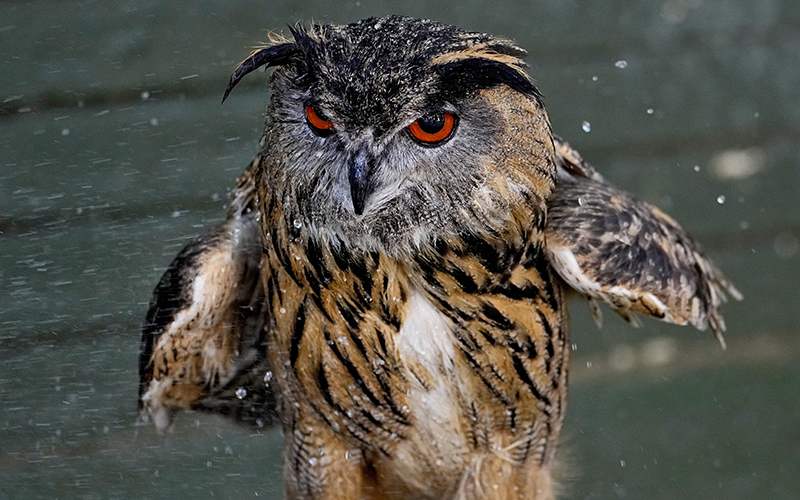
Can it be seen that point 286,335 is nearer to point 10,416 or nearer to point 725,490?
point 10,416

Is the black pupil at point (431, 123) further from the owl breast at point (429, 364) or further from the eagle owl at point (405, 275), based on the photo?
the owl breast at point (429, 364)

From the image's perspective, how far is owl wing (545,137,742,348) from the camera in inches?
57.5

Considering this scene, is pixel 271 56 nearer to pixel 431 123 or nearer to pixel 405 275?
pixel 431 123

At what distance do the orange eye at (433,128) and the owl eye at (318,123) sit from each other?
136mm

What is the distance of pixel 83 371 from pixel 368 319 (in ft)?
3.52

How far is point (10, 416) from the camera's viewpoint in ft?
7.00

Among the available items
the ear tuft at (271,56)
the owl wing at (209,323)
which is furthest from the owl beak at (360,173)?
the owl wing at (209,323)

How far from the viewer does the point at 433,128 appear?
122 cm

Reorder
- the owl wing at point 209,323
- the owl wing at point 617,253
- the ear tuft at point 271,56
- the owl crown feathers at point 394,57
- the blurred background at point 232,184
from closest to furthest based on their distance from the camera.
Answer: the owl crown feathers at point 394,57 < the ear tuft at point 271,56 < the owl wing at point 617,253 < the owl wing at point 209,323 < the blurred background at point 232,184

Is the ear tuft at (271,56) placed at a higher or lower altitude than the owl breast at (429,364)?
higher

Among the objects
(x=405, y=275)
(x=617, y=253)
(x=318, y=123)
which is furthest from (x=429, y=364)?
(x=318, y=123)

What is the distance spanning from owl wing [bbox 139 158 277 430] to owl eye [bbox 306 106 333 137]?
0.39 metres

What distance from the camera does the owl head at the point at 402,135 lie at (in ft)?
3.87

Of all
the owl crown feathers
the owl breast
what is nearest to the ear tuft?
the owl crown feathers
